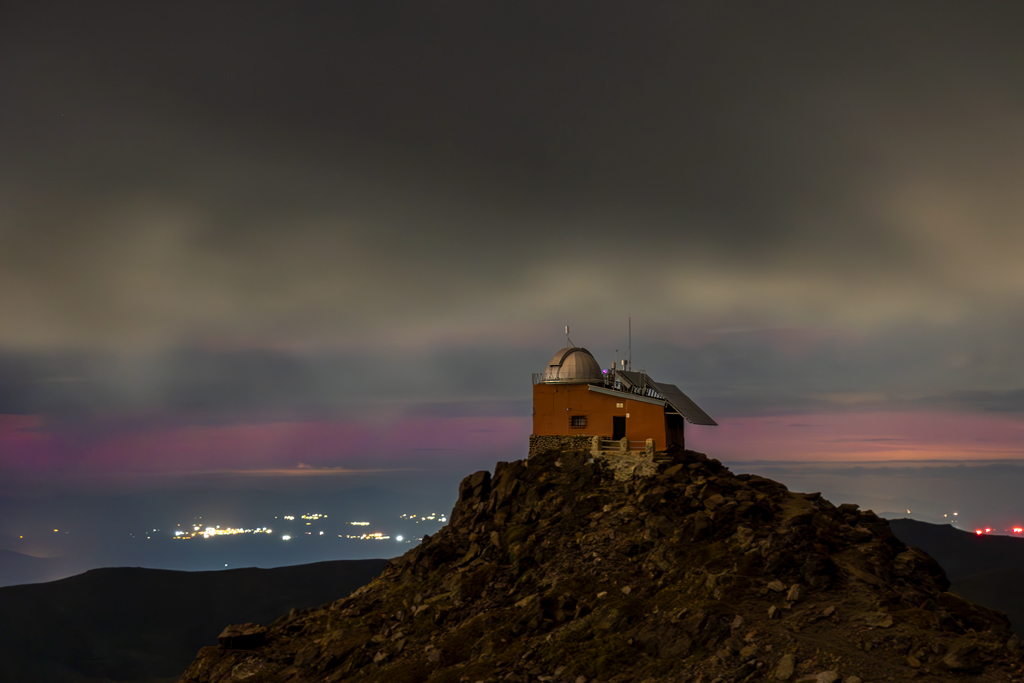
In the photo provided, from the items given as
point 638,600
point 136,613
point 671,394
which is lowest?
point 136,613

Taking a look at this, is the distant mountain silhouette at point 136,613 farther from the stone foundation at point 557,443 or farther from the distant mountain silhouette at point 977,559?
the distant mountain silhouette at point 977,559

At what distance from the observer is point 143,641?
135 m

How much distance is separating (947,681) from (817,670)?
17.4ft

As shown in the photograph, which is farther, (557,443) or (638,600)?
(557,443)

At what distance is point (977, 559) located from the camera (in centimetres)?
16988

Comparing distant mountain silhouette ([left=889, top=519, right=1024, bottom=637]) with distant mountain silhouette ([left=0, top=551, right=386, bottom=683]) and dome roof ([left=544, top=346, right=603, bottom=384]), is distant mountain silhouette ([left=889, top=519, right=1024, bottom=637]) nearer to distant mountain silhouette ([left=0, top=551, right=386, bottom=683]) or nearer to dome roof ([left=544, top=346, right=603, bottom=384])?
dome roof ([left=544, top=346, right=603, bottom=384])

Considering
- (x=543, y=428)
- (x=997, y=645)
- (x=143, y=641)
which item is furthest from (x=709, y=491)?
(x=143, y=641)

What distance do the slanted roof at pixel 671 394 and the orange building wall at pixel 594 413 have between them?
209 cm

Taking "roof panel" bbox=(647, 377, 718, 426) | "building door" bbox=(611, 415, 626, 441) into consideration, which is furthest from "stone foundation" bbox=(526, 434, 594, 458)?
"roof panel" bbox=(647, 377, 718, 426)

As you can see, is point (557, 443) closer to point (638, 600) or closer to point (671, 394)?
point (671, 394)

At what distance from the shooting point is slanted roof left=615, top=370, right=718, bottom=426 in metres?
60.6

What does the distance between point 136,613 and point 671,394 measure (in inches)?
5154

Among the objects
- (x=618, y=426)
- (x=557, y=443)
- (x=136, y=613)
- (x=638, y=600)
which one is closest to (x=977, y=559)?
(x=618, y=426)

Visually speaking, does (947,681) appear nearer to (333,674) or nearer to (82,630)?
(333,674)
